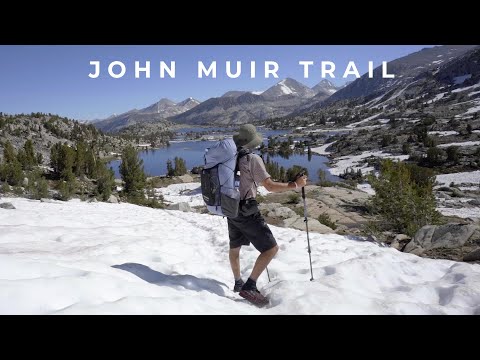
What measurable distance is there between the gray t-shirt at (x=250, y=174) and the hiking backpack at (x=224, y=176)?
61mm

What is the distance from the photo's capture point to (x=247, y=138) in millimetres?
3682

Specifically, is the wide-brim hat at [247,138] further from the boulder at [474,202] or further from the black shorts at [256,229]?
the boulder at [474,202]

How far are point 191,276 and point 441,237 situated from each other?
5.44 meters

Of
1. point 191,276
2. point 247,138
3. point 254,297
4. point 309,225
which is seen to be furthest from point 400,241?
point 247,138

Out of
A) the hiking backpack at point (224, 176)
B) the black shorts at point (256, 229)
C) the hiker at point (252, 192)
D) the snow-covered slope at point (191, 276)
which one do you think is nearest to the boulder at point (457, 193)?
the snow-covered slope at point (191, 276)

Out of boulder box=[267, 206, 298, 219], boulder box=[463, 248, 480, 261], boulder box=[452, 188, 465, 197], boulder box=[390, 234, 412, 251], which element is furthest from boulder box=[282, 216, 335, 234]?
boulder box=[452, 188, 465, 197]

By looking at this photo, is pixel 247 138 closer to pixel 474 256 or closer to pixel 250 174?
pixel 250 174

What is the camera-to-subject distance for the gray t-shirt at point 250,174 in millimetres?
3605

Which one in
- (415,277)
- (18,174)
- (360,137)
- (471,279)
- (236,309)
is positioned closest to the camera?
(236,309)
